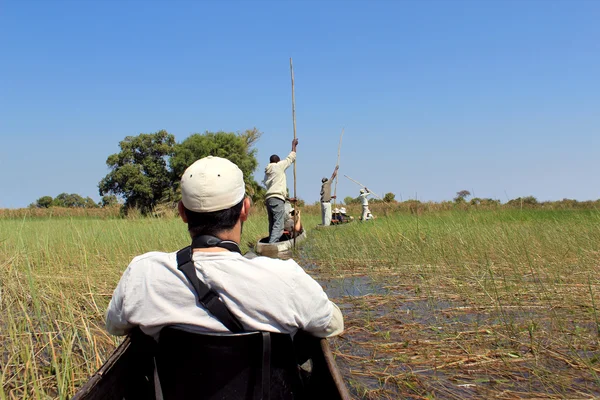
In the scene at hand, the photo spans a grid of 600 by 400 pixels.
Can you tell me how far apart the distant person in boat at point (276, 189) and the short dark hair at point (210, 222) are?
7.74 m

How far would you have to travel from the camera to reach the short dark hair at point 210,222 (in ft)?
6.07

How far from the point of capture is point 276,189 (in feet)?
32.6

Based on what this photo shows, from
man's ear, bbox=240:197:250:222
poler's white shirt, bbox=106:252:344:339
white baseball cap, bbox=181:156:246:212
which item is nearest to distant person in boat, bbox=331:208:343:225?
man's ear, bbox=240:197:250:222

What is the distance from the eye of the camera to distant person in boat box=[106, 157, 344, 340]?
5.56ft

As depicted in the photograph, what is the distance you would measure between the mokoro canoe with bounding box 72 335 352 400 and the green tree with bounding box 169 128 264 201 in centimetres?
2875

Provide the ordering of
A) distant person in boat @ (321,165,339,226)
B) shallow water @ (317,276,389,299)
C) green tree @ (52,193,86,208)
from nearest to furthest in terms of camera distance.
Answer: shallow water @ (317,276,389,299)
distant person in boat @ (321,165,339,226)
green tree @ (52,193,86,208)

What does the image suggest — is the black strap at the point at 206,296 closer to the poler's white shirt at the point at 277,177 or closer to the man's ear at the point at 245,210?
the man's ear at the point at 245,210

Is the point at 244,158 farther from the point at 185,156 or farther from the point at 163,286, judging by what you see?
the point at 163,286

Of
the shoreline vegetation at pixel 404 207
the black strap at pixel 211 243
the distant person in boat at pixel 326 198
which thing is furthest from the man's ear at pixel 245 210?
the shoreline vegetation at pixel 404 207

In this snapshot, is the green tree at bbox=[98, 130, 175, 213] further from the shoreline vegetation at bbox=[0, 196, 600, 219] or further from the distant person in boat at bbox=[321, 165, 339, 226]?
the distant person in boat at bbox=[321, 165, 339, 226]

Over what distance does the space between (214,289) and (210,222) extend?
272mm

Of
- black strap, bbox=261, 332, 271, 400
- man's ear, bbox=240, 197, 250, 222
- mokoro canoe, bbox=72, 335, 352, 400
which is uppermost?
man's ear, bbox=240, 197, 250, 222

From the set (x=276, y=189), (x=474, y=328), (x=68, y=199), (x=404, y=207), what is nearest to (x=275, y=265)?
(x=474, y=328)

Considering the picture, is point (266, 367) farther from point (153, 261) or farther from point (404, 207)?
point (404, 207)
